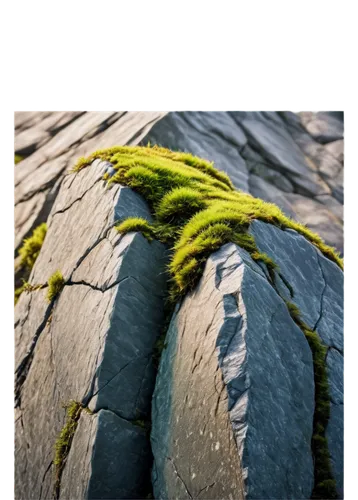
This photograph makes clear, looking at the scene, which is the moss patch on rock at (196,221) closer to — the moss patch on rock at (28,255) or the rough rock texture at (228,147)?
the moss patch on rock at (28,255)

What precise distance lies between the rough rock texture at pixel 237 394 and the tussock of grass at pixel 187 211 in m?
0.25

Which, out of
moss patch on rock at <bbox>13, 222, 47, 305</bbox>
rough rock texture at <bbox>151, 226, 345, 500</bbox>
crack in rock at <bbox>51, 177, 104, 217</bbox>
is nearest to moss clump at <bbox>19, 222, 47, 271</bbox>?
moss patch on rock at <bbox>13, 222, 47, 305</bbox>

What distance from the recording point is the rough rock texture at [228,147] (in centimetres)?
1380

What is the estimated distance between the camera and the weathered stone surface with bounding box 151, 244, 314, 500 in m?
5.31

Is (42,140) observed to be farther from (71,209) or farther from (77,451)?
(77,451)

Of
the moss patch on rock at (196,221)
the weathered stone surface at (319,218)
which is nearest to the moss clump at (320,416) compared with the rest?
the moss patch on rock at (196,221)

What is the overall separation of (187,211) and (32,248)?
552cm

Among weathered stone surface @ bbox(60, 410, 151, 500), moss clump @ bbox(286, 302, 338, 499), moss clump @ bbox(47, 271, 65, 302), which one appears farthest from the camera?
moss clump @ bbox(47, 271, 65, 302)

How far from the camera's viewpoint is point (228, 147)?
16.7m

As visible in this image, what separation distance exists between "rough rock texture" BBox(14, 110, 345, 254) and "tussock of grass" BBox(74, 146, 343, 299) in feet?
11.6

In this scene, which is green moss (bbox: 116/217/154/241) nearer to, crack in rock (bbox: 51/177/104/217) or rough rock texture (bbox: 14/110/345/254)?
crack in rock (bbox: 51/177/104/217)

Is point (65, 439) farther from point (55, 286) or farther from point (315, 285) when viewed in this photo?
point (315, 285)

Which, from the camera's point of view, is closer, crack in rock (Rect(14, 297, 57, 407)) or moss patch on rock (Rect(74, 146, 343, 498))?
moss patch on rock (Rect(74, 146, 343, 498))

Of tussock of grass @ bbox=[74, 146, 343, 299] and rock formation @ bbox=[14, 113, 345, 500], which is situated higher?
tussock of grass @ bbox=[74, 146, 343, 299]
